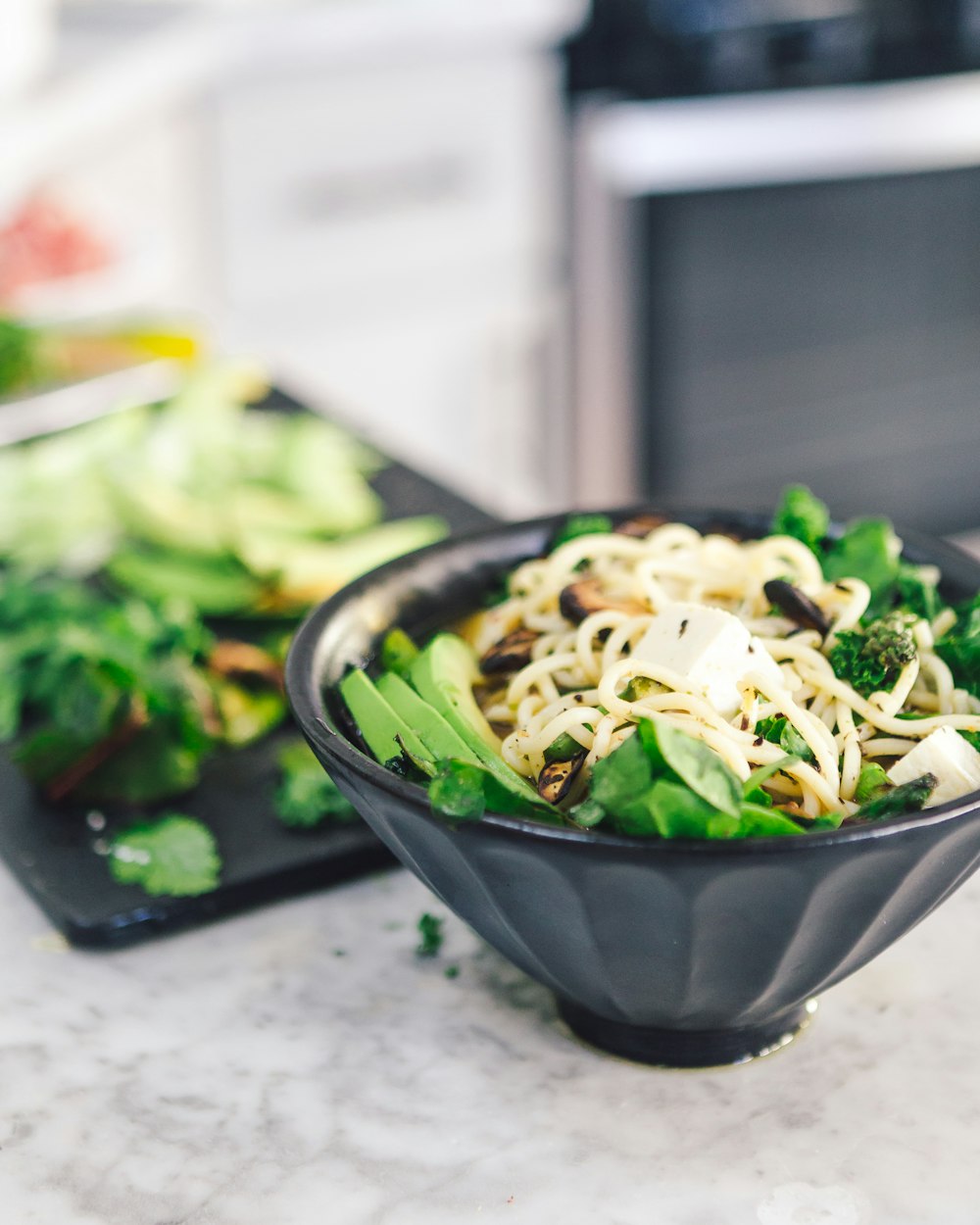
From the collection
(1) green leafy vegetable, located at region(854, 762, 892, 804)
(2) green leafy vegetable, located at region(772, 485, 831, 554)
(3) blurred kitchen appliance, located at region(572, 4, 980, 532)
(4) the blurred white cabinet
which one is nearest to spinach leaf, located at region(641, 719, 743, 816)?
(1) green leafy vegetable, located at region(854, 762, 892, 804)

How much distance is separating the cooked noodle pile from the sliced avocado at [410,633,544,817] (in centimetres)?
2

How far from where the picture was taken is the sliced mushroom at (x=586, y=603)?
0.92 m

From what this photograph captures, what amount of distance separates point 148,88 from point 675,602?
2.44 metres

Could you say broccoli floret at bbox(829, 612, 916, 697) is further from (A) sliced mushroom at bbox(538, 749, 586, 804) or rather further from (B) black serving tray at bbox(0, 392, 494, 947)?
(B) black serving tray at bbox(0, 392, 494, 947)

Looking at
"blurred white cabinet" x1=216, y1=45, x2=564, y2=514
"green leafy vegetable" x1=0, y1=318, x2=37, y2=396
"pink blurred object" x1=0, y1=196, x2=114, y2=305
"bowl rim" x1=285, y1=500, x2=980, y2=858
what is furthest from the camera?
"blurred white cabinet" x1=216, y1=45, x2=564, y2=514

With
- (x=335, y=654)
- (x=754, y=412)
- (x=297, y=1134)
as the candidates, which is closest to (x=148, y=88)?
(x=754, y=412)

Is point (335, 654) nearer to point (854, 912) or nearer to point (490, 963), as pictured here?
point (490, 963)

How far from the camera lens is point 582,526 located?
3.50 feet

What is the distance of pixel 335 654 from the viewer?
0.92 meters

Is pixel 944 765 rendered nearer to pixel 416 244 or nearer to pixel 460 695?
pixel 460 695

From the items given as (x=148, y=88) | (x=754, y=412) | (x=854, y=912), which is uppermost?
(x=148, y=88)

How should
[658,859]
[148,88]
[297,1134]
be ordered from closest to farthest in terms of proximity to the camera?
[658,859], [297,1134], [148,88]

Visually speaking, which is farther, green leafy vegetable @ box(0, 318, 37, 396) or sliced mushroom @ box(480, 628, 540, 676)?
green leafy vegetable @ box(0, 318, 37, 396)

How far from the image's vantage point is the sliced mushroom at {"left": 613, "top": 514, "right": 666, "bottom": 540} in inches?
42.3
